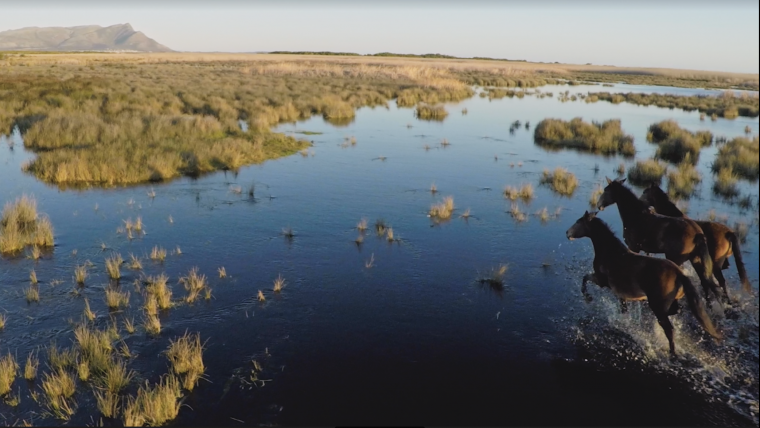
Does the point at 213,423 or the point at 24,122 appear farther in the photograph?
the point at 24,122

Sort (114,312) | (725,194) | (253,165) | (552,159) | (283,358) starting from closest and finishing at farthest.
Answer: (283,358)
(114,312)
(725,194)
(253,165)
(552,159)

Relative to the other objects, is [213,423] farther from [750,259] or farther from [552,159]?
[552,159]

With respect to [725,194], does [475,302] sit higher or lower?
lower

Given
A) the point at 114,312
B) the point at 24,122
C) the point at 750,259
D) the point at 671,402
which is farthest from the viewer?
the point at 24,122

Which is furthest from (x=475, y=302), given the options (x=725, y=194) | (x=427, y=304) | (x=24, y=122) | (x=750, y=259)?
(x=24, y=122)

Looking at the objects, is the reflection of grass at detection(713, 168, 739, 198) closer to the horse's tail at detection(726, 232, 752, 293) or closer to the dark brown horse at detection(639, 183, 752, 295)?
the dark brown horse at detection(639, 183, 752, 295)
